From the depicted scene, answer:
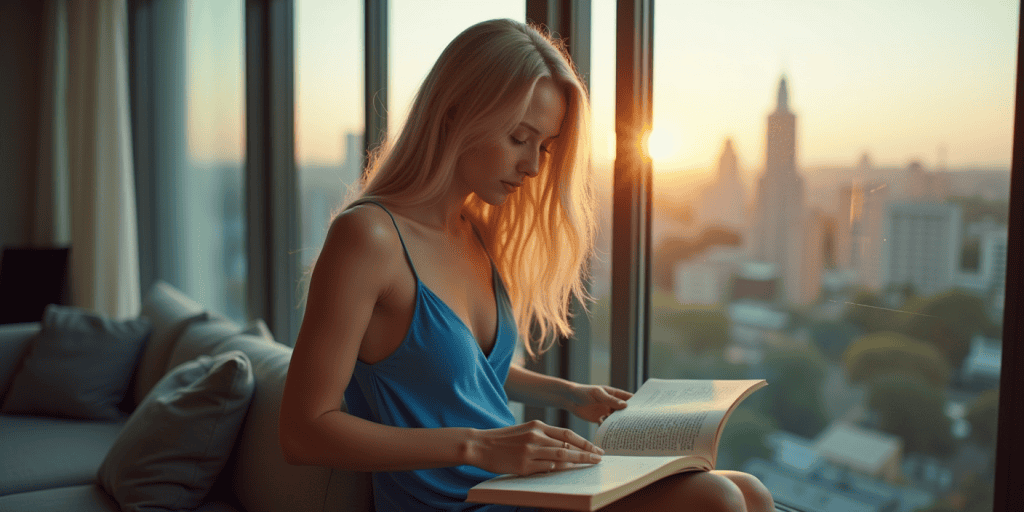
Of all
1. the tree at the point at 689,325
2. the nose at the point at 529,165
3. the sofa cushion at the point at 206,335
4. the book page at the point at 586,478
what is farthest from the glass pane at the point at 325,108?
the book page at the point at 586,478

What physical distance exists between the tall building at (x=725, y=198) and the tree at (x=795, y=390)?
0.85ft

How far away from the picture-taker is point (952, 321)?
3.53 ft

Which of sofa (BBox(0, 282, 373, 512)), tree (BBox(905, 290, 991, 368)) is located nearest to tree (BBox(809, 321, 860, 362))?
tree (BBox(905, 290, 991, 368))

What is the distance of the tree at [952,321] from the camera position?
105 cm

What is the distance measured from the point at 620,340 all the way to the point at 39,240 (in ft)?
12.6

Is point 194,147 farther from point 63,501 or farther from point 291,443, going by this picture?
point 291,443

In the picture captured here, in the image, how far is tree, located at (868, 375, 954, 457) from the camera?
1090 mm

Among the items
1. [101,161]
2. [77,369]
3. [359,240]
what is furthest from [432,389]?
[101,161]

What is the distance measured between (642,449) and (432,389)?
324 mm

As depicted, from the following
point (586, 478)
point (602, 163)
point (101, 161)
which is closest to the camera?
point (586, 478)

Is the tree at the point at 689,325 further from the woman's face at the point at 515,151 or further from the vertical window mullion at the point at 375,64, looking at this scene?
the vertical window mullion at the point at 375,64

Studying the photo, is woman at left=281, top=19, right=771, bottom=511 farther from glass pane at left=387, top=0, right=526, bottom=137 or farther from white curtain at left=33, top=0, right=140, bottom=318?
white curtain at left=33, top=0, right=140, bottom=318

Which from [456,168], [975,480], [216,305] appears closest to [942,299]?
[975,480]

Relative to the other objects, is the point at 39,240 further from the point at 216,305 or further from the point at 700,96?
the point at 700,96
